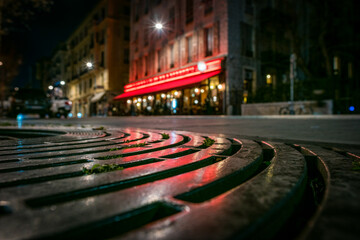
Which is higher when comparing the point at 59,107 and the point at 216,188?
the point at 59,107

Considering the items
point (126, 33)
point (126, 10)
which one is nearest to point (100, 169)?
point (126, 33)

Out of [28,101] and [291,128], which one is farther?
[28,101]

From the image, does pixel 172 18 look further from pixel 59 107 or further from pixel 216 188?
pixel 216 188

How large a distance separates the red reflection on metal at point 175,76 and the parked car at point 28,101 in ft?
31.9

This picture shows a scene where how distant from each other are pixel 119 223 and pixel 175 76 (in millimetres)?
19889

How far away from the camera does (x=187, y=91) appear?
20531 millimetres

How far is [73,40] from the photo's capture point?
40.9 m

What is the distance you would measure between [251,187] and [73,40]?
46.3 meters

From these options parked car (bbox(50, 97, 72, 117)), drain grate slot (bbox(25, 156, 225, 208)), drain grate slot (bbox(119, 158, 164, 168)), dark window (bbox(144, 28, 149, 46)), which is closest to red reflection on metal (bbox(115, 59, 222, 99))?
dark window (bbox(144, 28, 149, 46))

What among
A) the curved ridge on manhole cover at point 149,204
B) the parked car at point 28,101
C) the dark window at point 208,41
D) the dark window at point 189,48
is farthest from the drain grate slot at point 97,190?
the dark window at point 189,48

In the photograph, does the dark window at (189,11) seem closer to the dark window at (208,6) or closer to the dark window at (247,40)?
the dark window at (208,6)

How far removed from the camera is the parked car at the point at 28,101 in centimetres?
1508

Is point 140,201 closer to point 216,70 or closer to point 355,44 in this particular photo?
point 216,70

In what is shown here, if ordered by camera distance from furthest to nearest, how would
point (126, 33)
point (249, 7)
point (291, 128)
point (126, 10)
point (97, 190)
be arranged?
point (126, 33) < point (126, 10) < point (249, 7) < point (291, 128) < point (97, 190)
